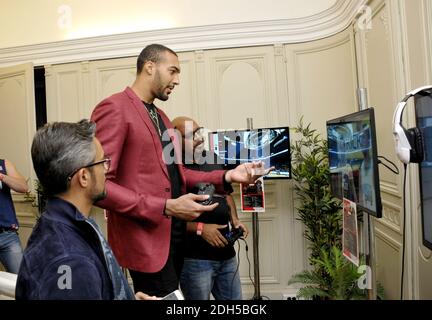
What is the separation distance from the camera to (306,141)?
277 cm

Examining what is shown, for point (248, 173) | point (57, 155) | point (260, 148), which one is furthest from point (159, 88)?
point (260, 148)

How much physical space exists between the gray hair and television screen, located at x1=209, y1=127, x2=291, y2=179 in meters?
1.81

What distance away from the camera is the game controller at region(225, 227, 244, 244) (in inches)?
64.0

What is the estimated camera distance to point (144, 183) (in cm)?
109

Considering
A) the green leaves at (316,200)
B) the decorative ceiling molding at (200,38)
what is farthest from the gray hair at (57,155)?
the decorative ceiling molding at (200,38)

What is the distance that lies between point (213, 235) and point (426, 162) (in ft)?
3.12

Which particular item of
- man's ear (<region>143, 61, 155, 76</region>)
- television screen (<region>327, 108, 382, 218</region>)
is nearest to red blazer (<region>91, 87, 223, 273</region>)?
man's ear (<region>143, 61, 155, 76</region>)

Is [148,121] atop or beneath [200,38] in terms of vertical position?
beneath

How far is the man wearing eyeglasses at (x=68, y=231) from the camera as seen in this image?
0.60 meters

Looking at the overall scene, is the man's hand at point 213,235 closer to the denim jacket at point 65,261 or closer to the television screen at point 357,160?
the television screen at point 357,160

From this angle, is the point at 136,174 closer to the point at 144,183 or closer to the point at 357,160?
the point at 144,183

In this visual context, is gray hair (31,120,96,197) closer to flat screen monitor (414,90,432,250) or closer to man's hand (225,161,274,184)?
man's hand (225,161,274,184)
